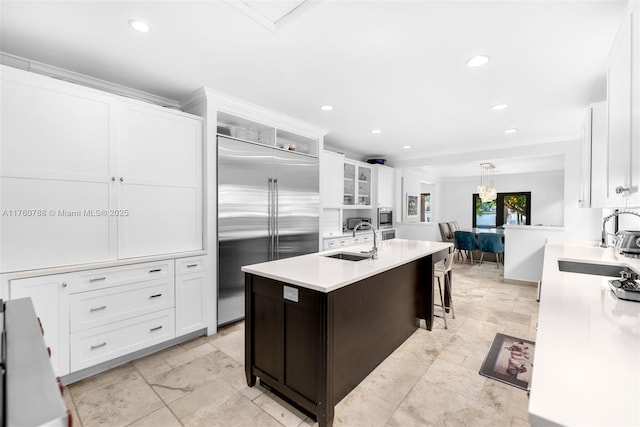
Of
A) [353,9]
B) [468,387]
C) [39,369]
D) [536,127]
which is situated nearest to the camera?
[39,369]

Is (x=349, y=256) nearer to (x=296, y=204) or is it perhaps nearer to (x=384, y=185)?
(x=296, y=204)

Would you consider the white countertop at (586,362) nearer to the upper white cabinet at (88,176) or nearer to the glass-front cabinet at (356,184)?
the upper white cabinet at (88,176)

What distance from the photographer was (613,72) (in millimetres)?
1695

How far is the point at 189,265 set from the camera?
278 centimetres

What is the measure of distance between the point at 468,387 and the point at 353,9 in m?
2.67

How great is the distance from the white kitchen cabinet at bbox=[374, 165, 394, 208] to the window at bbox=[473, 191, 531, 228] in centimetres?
483

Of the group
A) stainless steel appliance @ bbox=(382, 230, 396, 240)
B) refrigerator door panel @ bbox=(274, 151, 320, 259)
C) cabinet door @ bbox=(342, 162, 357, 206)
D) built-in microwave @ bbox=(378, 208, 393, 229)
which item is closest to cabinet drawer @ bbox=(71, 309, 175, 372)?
refrigerator door panel @ bbox=(274, 151, 320, 259)

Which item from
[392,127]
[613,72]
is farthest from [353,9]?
[392,127]

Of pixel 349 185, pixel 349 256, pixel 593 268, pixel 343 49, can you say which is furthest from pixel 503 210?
pixel 343 49

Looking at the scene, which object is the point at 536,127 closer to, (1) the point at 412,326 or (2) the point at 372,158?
(2) the point at 372,158

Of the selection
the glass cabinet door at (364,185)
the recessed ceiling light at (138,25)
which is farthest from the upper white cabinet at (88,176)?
the glass cabinet door at (364,185)

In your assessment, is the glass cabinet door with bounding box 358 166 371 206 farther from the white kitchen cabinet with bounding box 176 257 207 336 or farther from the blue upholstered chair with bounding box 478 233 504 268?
the white kitchen cabinet with bounding box 176 257 207 336

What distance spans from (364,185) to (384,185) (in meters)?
0.58

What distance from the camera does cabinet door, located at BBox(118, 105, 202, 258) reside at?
244cm
